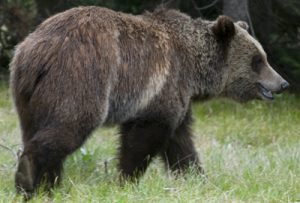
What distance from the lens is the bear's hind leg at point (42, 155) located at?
5426mm

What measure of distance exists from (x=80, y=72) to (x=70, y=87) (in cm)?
17

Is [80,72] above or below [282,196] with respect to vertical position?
above

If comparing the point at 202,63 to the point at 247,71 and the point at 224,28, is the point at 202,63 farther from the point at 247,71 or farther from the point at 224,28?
the point at 247,71

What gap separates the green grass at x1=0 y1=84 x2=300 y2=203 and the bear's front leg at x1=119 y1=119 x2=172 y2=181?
136 mm

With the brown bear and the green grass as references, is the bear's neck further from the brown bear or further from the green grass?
the green grass

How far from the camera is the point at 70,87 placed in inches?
220

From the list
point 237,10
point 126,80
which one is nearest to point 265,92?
point 126,80

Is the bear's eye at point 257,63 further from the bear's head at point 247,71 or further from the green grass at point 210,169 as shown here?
the green grass at point 210,169

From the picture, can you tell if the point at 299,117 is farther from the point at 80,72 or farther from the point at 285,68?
the point at 80,72

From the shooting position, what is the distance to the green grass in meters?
5.53

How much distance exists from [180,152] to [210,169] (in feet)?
1.21

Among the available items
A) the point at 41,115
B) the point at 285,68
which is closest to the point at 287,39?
the point at 285,68

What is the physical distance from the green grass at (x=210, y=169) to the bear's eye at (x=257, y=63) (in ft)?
2.97

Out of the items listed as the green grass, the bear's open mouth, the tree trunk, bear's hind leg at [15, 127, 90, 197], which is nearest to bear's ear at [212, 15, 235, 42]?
the bear's open mouth
